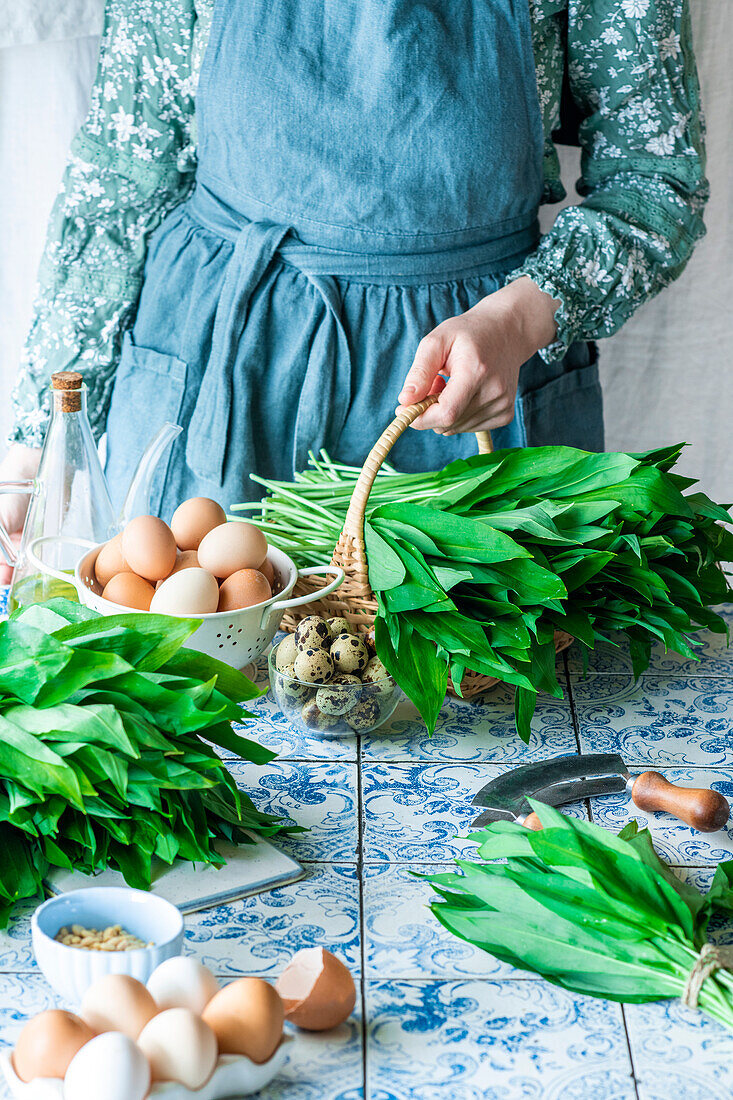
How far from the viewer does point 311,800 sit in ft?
2.69

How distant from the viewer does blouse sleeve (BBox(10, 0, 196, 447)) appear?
4.28 feet

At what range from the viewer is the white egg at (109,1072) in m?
0.49

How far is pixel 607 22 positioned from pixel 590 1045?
106 centimetres

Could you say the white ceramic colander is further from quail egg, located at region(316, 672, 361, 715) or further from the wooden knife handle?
the wooden knife handle

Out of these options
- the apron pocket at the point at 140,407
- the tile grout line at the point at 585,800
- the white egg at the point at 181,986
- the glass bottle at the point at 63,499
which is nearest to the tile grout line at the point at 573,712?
the tile grout line at the point at 585,800

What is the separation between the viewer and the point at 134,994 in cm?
53

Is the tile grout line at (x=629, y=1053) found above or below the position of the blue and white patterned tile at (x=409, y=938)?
below

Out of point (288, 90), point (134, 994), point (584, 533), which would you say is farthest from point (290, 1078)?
point (288, 90)

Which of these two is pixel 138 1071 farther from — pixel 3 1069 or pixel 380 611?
pixel 380 611

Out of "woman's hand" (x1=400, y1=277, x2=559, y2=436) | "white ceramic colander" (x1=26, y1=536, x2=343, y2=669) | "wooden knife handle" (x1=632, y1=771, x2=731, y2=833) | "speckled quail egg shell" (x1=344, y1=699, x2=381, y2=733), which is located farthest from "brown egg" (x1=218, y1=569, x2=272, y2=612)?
"wooden knife handle" (x1=632, y1=771, x2=731, y2=833)

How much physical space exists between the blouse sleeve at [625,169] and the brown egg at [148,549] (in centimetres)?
55

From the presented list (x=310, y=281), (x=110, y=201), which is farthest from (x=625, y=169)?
(x=110, y=201)

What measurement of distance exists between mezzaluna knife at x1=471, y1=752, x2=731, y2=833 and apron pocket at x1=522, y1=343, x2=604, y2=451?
59 cm

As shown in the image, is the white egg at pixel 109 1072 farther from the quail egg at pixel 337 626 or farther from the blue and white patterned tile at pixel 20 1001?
the quail egg at pixel 337 626
